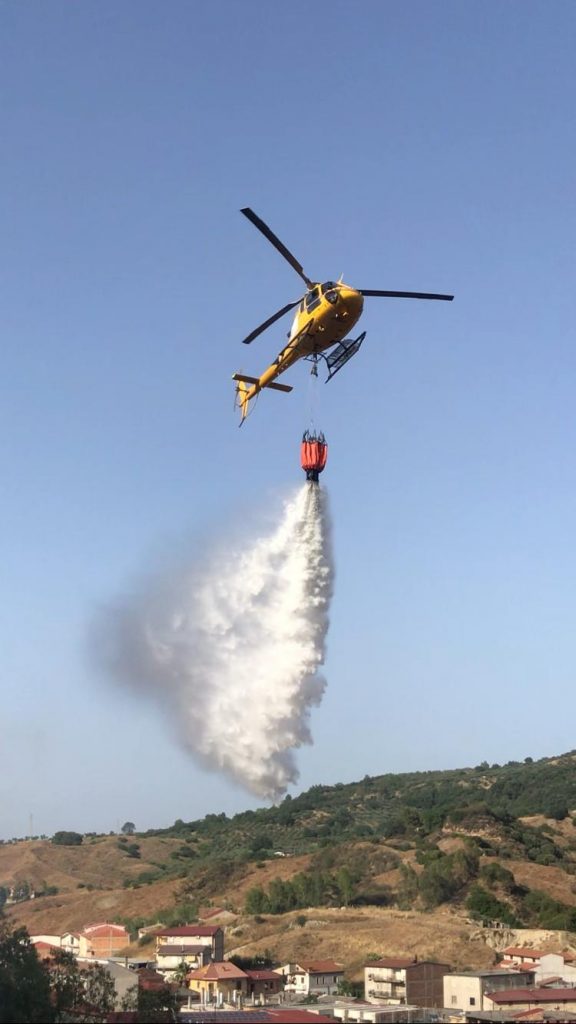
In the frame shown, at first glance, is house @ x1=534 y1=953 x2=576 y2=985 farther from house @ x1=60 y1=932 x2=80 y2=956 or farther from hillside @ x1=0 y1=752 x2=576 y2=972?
house @ x1=60 y1=932 x2=80 y2=956

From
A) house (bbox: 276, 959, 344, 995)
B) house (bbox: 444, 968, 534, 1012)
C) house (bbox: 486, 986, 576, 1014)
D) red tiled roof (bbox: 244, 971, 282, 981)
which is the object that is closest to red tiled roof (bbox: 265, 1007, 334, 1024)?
house (bbox: 486, 986, 576, 1014)

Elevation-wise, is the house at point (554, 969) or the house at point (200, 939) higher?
the house at point (200, 939)

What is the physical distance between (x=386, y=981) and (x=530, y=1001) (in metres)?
11.9

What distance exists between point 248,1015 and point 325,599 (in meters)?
29.3

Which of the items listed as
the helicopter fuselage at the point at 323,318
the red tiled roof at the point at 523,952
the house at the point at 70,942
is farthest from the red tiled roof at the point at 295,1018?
the house at the point at 70,942

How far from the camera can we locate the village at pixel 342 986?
A: 66.6 m

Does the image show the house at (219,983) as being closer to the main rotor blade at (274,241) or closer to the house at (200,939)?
the house at (200,939)

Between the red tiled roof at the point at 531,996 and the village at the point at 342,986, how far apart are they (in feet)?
Result: 0.21

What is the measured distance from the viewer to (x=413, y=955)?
8988 cm

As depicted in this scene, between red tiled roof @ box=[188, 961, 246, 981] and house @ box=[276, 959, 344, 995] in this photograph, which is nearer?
red tiled roof @ box=[188, 961, 246, 981]

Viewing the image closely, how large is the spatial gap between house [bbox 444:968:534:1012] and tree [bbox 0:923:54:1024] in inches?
1199

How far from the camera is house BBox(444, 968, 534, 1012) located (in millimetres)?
72438

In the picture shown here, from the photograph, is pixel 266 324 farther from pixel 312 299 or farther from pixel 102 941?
pixel 102 941

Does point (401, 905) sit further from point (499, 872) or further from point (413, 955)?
point (413, 955)
